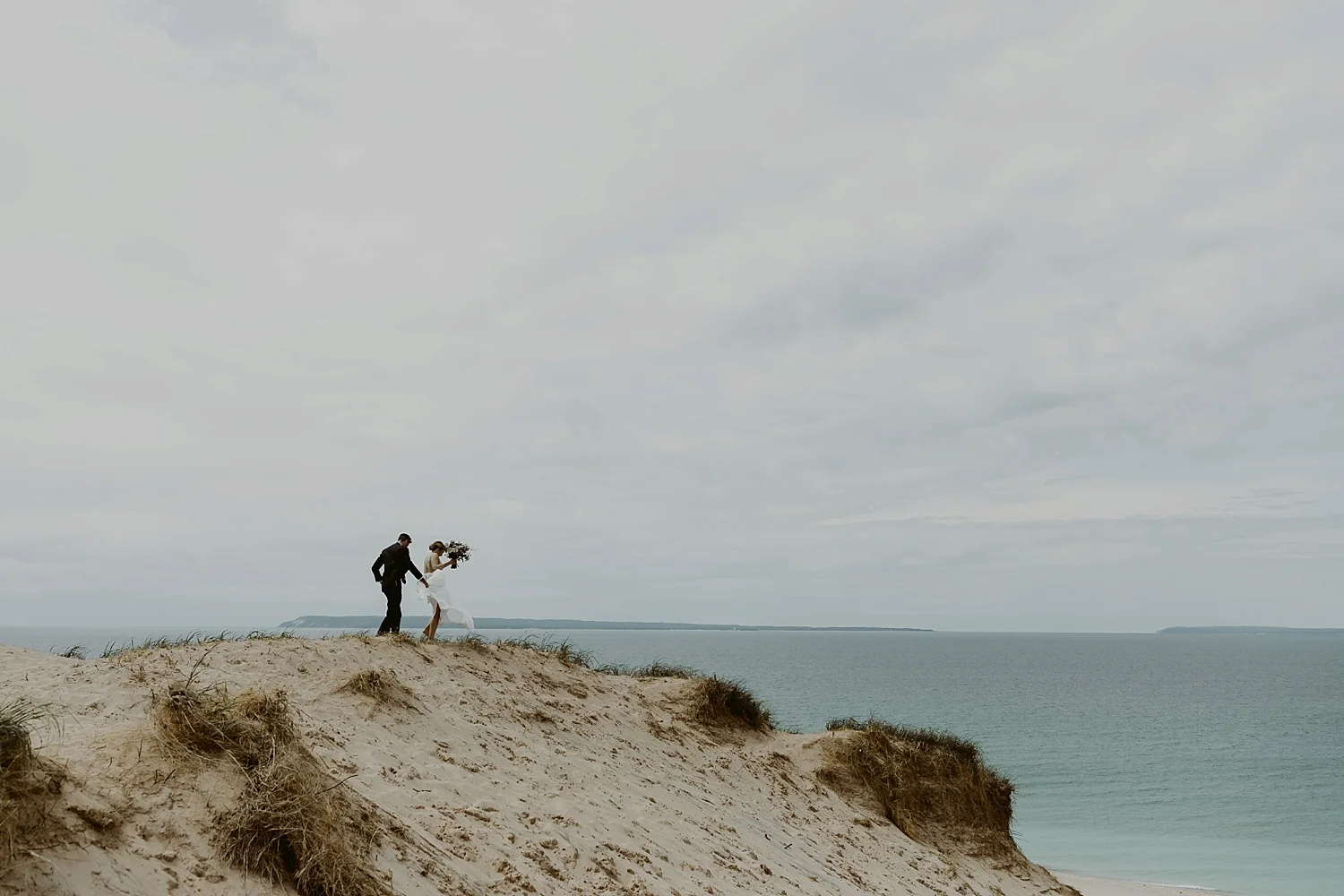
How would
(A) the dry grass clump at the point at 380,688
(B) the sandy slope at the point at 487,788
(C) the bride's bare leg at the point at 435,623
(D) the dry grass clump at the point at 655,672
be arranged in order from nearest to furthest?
(B) the sandy slope at the point at 487,788 → (A) the dry grass clump at the point at 380,688 → (C) the bride's bare leg at the point at 435,623 → (D) the dry grass clump at the point at 655,672

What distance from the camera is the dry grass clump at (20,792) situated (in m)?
4.80

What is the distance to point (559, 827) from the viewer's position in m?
9.89

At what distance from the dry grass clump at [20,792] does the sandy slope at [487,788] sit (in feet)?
0.42

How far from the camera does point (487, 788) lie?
10.4 m

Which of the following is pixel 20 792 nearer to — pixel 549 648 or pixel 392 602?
pixel 392 602

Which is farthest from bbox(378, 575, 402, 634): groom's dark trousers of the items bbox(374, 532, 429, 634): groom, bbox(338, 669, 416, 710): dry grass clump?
bbox(338, 669, 416, 710): dry grass clump

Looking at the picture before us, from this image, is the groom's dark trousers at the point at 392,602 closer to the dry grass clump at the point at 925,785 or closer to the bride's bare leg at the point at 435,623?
the bride's bare leg at the point at 435,623

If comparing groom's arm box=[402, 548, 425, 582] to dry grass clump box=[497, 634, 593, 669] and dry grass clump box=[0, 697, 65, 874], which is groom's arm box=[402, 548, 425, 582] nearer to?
dry grass clump box=[497, 634, 593, 669]

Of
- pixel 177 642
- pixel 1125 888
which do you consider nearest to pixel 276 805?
pixel 177 642

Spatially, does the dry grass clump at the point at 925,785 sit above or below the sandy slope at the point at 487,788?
below

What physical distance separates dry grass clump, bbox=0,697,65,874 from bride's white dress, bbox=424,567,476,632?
1056 cm

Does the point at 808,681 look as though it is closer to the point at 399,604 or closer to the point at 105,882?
the point at 399,604

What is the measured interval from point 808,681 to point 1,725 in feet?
327

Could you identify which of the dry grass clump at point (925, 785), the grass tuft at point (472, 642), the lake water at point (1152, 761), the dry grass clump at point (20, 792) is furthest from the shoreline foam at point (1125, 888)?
the dry grass clump at point (20, 792)
